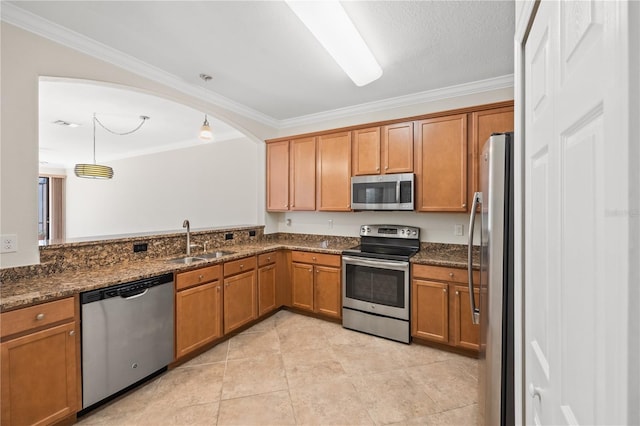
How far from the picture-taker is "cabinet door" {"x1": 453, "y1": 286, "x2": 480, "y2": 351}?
264 cm

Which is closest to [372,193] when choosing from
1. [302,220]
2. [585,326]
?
[302,220]

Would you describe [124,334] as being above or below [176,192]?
below

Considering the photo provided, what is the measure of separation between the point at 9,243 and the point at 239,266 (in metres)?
1.74

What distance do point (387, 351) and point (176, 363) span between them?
6.38 feet

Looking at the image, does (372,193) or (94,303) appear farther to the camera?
(372,193)

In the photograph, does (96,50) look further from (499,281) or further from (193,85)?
(499,281)

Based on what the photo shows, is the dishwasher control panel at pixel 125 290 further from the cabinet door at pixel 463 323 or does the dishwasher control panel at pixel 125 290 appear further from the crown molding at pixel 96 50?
the cabinet door at pixel 463 323

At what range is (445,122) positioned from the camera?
2994mm

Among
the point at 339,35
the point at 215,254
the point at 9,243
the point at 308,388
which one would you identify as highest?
the point at 339,35

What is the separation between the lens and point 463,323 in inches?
105

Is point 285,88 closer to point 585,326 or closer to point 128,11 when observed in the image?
point 128,11

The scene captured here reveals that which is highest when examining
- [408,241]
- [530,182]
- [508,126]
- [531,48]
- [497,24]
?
[497,24]

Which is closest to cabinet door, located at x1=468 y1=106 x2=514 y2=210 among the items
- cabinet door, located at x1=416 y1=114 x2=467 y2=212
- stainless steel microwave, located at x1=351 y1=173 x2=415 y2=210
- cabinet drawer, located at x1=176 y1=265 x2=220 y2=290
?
cabinet door, located at x1=416 y1=114 x2=467 y2=212

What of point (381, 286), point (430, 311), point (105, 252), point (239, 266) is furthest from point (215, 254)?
point (430, 311)
